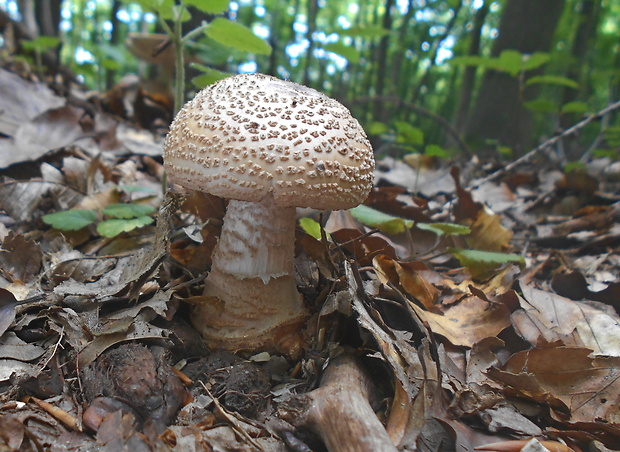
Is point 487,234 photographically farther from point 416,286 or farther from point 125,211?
point 125,211

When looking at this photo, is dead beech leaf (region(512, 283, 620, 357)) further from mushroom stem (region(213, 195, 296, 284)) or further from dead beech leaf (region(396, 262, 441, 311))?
mushroom stem (region(213, 195, 296, 284))

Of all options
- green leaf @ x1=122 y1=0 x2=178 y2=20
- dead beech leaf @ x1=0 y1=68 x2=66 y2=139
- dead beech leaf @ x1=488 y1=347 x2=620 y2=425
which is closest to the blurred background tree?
green leaf @ x1=122 y1=0 x2=178 y2=20

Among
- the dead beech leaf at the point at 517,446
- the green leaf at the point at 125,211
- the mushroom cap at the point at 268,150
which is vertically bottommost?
the dead beech leaf at the point at 517,446

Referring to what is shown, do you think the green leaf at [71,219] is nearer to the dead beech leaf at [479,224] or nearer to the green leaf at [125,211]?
the green leaf at [125,211]

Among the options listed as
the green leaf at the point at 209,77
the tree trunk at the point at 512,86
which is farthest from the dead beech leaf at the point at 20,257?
the tree trunk at the point at 512,86

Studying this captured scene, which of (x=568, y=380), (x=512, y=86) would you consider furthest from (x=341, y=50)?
(x=512, y=86)

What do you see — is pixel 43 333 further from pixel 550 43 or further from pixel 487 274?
pixel 550 43

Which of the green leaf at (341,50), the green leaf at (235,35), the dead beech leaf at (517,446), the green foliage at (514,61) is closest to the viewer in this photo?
the dead beech leaf at (517,446)
